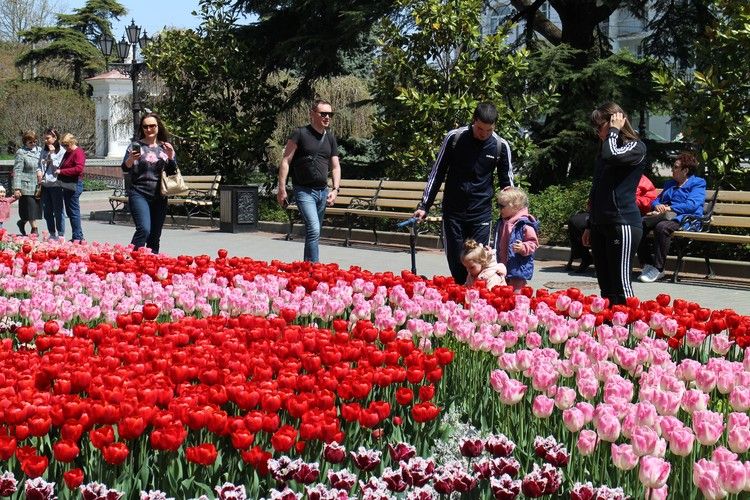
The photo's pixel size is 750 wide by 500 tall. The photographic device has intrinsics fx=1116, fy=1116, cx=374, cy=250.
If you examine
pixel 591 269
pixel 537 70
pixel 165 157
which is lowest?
Answer: pixel 591 269

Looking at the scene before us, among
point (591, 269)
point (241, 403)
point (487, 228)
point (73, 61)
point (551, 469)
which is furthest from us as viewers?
point (73, 61)

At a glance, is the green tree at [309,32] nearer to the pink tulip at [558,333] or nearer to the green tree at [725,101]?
the green tree at [725,101]

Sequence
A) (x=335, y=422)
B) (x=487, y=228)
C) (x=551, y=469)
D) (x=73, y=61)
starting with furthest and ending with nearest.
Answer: (x=73, y=61)
(x=487, y=228)
(x=335, y=422)
(x=551, y=469)

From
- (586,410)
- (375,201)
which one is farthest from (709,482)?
(375,201)

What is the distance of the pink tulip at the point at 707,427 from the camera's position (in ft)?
10.6

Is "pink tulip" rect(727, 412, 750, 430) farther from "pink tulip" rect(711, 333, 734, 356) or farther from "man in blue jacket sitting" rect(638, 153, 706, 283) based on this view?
"man in blue jacket sitting" rect(638, 153, 706, 283)

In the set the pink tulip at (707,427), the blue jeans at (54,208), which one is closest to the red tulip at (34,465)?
the pink tulip at (707,427)

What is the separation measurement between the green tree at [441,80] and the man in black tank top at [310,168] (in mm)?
6934

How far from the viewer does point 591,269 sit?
13.6 m

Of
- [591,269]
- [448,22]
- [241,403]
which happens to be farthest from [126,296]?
[448,22]

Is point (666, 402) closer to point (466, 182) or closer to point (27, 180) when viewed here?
point (466, 182)

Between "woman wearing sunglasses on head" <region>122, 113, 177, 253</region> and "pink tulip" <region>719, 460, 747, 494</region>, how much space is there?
853 cm

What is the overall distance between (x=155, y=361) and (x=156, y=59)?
20873 mm

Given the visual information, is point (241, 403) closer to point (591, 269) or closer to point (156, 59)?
point (591, 269)
